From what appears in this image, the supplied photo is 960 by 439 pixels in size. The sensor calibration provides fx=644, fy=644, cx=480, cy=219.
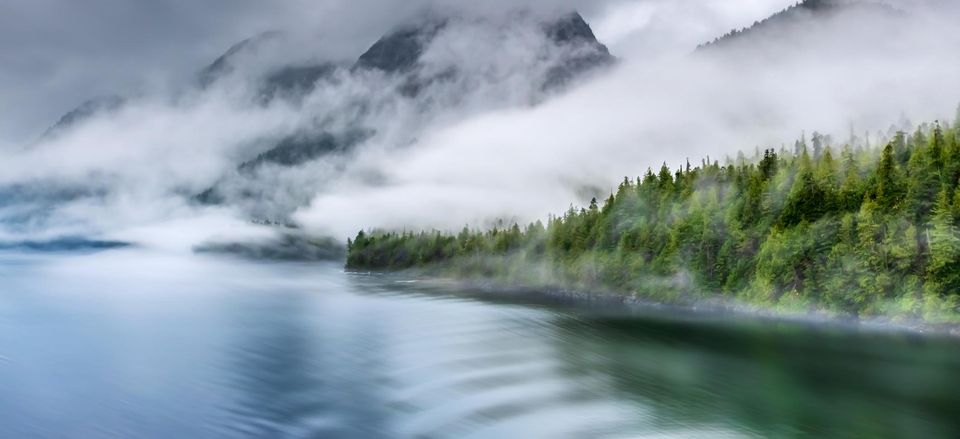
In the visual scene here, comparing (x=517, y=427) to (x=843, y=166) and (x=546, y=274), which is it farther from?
(x=546, y=274)

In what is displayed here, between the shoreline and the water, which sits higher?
the shoreline

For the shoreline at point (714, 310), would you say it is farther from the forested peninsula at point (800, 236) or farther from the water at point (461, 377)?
the water at point (461, 377)

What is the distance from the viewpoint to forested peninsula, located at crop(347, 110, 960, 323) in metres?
98.2

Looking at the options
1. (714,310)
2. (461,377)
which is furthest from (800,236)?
(461,377)

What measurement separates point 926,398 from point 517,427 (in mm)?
35676

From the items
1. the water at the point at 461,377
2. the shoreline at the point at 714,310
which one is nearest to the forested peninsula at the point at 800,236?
the shoreline at the point at 714,310

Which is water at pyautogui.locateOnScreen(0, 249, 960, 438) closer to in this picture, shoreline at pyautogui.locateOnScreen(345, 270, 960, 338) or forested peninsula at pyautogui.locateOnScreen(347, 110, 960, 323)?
shoreline at pyautogui.locateOnScreen(345, 270, 960, 338)

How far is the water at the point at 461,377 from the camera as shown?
43.8 meters

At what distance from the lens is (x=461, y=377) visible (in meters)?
59.8

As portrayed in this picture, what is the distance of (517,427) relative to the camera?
143 ft

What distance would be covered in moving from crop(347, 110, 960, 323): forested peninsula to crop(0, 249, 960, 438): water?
12.2 meters

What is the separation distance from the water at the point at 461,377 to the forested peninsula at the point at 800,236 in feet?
40.1

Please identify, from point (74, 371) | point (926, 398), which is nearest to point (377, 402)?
point (74, 371)

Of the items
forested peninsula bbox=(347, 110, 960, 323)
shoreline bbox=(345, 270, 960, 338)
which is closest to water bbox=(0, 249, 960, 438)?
shoreline bbox=(345, 270, 960, 338)
